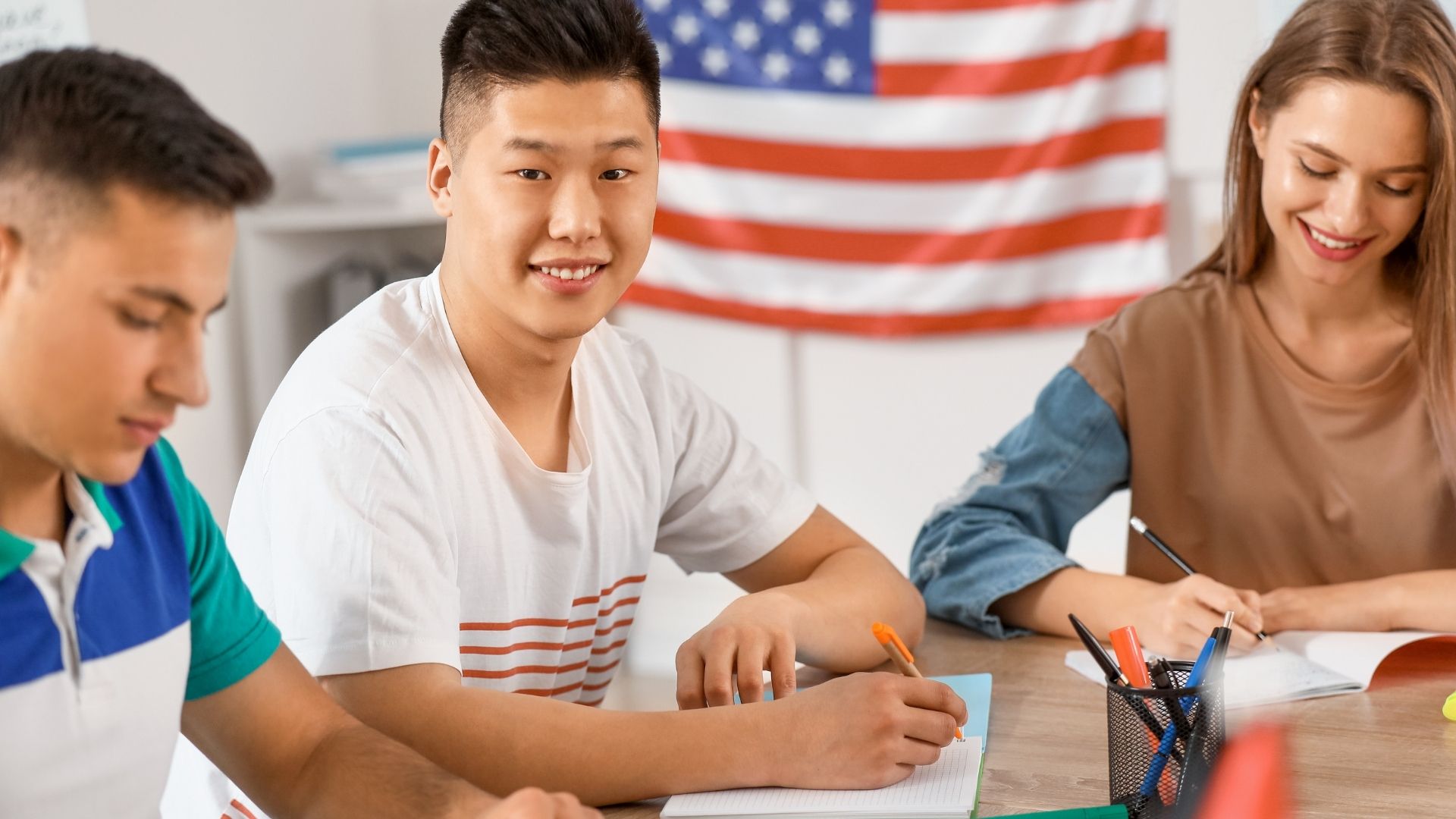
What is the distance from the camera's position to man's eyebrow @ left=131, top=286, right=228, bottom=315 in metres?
0.72

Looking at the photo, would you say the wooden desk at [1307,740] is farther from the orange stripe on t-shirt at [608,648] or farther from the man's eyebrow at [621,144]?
the man's eyebrow at [621,144]

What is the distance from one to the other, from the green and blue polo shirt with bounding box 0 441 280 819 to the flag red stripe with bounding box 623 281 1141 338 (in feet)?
7.59

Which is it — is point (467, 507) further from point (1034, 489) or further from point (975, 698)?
point (1034, 489)

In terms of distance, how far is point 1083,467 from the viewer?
1567mm

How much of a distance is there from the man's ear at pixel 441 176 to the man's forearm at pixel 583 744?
1.51 ft

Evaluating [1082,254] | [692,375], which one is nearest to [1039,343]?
[1082,254]

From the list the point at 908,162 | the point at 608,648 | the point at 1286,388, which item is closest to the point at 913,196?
the point at 908,162

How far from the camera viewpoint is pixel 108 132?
0.72m

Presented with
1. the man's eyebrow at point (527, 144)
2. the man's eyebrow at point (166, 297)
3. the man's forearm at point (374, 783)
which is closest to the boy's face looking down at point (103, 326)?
the man's eyebrow at point (166, 297)

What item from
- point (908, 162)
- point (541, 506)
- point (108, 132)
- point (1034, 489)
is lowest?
point (1034, 489)

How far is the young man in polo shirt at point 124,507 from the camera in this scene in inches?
28.1

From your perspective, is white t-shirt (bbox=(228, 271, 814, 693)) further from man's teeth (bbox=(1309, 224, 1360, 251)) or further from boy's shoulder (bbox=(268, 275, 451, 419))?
man's teeth (bbox=(1309, 224, 1360, 251))

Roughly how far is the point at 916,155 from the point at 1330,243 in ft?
5.44

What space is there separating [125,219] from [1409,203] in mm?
1235
